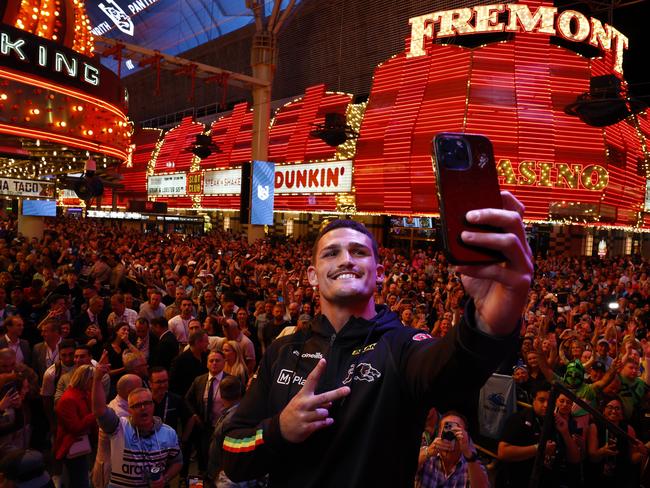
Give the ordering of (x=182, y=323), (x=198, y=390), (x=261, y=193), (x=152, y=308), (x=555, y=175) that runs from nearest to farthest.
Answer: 1. (x=198, y=390)
2. (x=182, y=323)
3. (x=152, y=308)
4. (x=555, y=175)
5. (x=261, y=193)

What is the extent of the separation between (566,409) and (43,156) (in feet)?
47.2

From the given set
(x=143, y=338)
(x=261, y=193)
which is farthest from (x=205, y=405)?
(x=261, y=193)

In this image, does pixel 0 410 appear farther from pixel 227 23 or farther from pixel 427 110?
pixel 227 23

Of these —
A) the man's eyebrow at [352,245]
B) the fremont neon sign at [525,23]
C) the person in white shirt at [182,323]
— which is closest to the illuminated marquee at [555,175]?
the fremont neon sign at [525,23]

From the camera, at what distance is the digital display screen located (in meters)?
17.9

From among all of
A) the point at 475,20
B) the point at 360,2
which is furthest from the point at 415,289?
→ the point at 360,2

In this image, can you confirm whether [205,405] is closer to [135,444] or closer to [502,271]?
[135,444]

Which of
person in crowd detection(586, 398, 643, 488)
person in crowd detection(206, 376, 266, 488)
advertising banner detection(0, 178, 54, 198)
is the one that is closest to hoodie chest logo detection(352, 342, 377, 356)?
person in crowd detection(206, 376, 266, 488)

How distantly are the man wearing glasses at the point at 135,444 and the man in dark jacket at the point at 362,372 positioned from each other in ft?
8.68

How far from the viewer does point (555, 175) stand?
19.5 metres

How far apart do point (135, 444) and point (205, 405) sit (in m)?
1.37

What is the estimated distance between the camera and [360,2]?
2642cm

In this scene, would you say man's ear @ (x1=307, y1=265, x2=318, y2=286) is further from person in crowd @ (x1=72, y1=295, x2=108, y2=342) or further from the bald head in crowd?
person in crowd @ (x1=72, y1=295, x2=108, y2=342)

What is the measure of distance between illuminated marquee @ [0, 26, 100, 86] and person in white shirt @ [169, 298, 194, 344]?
4.11 m
